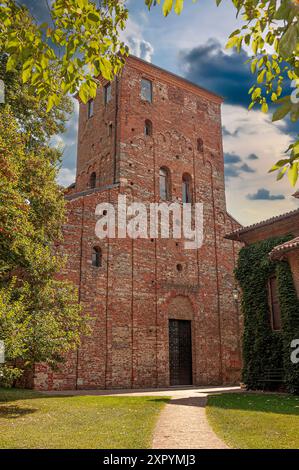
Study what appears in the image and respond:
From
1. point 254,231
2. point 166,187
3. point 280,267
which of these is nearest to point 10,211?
point 280,267

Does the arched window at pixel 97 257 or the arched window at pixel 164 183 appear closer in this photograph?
the arched window at pixel 97 257

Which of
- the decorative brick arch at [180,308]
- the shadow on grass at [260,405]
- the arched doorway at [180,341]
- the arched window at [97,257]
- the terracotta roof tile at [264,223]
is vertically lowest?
the shadow on grass at [260,405]

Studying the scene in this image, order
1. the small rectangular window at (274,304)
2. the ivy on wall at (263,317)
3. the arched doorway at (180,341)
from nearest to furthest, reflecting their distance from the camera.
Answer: the ivy on wall at (263,317) → the small rectangular window at (274,304) → the arched doorway at (180,341)

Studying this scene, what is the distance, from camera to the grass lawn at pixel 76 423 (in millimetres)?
6270

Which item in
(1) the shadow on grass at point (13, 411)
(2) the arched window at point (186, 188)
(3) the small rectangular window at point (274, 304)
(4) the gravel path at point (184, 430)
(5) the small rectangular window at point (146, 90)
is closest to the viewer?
(4) the gravel path at point (184, 430)

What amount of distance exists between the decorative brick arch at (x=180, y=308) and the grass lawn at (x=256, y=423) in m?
8.97

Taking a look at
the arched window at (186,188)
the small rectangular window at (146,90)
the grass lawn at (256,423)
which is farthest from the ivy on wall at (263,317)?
the small rectangular window at (146,90)

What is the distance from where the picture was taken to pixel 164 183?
911 inches

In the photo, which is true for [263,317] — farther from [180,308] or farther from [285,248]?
[180,308]

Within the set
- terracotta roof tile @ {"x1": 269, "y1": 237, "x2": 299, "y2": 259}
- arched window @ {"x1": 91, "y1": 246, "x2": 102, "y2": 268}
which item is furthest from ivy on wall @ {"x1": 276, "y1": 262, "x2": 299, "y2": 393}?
arched window @ {"x1": 91, "y1": 246, "x2": 102, "y2": 268}

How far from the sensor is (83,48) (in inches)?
179

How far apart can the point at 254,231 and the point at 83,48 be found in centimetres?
1493

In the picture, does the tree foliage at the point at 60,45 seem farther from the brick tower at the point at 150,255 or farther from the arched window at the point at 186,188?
the arched window at the point at 186,188

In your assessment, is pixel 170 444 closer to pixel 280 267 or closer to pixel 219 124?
pixel 280 267
